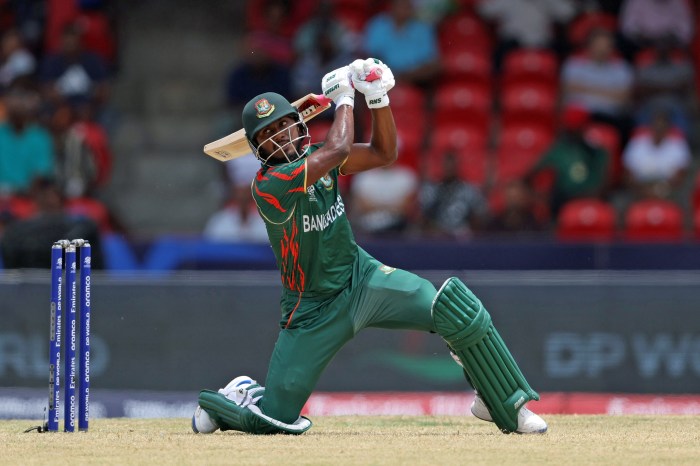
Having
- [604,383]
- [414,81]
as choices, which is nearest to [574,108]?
[414,81]

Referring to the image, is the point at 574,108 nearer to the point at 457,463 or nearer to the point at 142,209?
the point at 142,209

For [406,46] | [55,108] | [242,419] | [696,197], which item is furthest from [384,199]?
[242,419]

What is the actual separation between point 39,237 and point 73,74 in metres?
3.93

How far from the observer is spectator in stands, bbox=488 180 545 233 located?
1294cm

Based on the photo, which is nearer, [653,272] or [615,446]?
[615,446]

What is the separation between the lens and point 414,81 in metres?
15.2

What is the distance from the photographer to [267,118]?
698 cm

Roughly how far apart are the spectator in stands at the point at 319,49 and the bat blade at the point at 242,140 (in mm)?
7224

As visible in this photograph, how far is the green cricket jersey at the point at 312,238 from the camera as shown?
23.0 ft

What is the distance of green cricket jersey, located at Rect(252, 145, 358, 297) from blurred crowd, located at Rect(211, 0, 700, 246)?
17.2ft

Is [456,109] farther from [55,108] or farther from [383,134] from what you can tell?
[383,134]

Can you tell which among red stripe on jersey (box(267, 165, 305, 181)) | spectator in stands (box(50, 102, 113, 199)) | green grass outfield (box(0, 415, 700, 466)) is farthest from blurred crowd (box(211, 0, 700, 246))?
red stripe on jersey (box(267, 165, 305, 181))

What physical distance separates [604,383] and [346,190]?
14.6ft

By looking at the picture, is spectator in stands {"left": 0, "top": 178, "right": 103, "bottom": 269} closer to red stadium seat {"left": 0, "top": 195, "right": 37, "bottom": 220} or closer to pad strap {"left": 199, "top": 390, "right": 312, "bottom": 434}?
red stadium seat {"left": 0, "top": 195, "right": 37, "bottom": 220}
